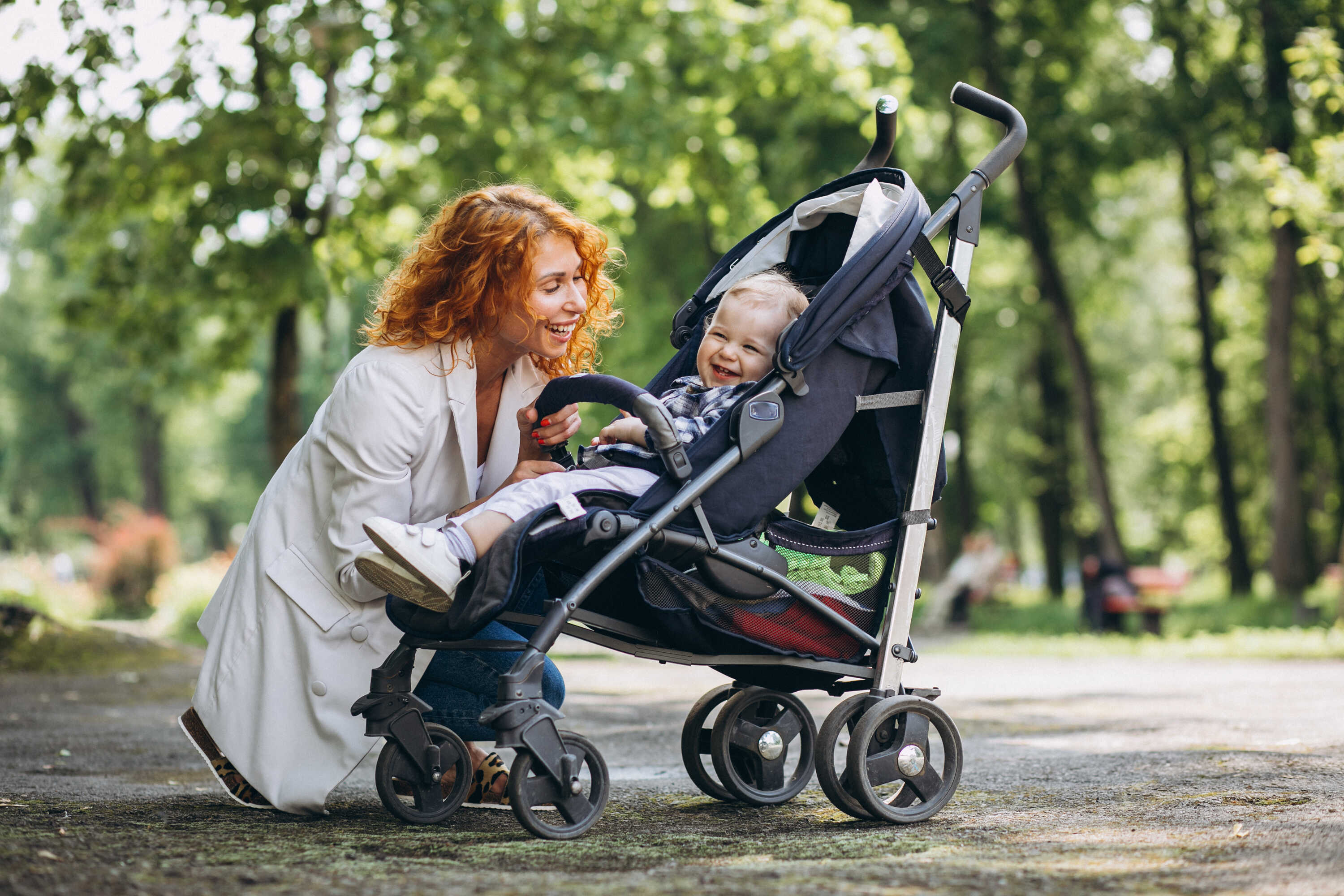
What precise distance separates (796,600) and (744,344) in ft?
2.52

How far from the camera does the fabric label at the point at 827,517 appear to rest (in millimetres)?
4008

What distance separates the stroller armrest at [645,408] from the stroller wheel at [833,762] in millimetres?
767

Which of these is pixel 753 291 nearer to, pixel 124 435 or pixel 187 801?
pixel 187 801

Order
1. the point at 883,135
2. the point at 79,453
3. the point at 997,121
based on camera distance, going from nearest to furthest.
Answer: the point at 997,121 < the point at 883,135 < the point at 79,453

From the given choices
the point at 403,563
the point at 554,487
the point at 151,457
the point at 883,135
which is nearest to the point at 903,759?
the point at 554,487

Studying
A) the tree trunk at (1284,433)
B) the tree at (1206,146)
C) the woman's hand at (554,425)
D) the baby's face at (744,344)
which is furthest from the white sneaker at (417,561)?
the tree at (1206,146)

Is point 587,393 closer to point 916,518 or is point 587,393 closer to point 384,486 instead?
point 384,486

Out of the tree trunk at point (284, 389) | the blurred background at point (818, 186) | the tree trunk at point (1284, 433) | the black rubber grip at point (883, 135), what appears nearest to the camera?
the black rubber grip at point (883, 135)

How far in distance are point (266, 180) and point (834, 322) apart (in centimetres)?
805

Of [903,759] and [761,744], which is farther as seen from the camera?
[761,744]

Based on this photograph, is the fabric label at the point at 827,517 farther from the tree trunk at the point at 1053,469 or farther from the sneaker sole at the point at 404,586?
the tree trunk at the point at 1053,469

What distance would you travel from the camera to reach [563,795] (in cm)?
306

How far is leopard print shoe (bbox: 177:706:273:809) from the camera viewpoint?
362 cm

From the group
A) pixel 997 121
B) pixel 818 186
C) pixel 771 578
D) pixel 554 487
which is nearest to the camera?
pixel 554 487
